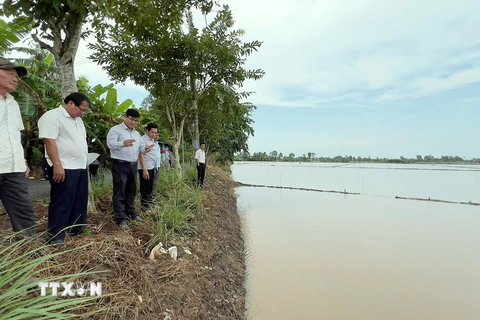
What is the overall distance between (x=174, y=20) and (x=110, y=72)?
3.38m

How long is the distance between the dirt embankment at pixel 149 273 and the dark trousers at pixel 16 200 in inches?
14.7

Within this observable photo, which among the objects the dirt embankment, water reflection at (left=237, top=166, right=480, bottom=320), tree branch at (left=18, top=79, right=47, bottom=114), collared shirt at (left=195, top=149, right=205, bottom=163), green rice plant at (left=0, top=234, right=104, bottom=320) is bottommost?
water reflection at (left=237, top=166, right=480, bottom=320)

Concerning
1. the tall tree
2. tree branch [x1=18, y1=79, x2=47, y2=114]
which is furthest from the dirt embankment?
the tall tree

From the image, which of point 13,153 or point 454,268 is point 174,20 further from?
point 454,268

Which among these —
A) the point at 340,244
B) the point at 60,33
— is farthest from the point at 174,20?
the point at 340,244

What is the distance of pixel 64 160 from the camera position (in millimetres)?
2291

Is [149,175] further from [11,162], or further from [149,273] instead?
[11,162]

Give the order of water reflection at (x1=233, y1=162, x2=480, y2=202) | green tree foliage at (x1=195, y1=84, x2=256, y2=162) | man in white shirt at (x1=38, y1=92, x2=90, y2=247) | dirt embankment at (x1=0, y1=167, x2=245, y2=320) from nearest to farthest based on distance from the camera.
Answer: dirt embankment at (x1=0, y1=167, x2=245, y2=320) → man in white shirt at (x1=38, y1=92, x2=90, y2=247) → green tree foliage at (x1=195, y1=84, x2=256, y2=162) → water reflection at (x1=233, y1=162, x2=480, y2=202)

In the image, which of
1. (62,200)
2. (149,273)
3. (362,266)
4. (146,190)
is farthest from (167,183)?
(362,266)

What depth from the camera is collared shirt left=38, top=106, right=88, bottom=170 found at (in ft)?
7.25

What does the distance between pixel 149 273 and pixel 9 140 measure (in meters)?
1.41

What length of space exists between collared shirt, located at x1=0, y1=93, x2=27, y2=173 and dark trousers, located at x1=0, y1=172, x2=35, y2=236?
0.21 ft

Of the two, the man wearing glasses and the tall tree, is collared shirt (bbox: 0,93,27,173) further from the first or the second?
the tall tree

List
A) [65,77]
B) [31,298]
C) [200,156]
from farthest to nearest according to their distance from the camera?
[200,156] < [65,77] < [31,298]
